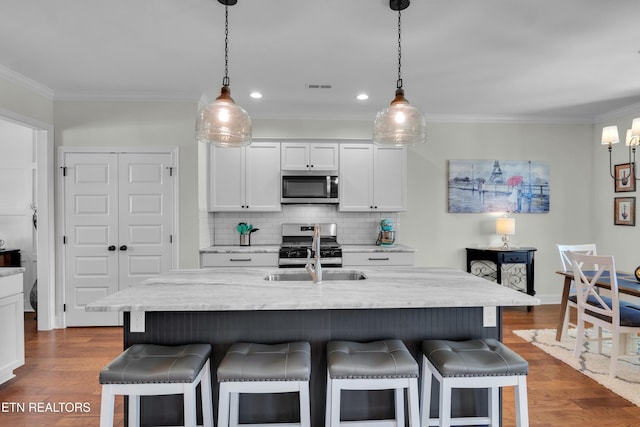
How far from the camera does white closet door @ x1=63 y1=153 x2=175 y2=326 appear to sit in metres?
4.17

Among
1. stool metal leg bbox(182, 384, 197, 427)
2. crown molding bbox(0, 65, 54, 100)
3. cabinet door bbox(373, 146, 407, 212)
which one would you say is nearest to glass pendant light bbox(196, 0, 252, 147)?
stool metal leg bbox(182, 384, 197, 427)

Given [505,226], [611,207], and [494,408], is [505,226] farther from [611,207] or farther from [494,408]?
[494,408]

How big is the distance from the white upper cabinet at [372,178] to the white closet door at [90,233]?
2.65 m

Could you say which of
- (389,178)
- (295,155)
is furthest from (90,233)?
(389,178)

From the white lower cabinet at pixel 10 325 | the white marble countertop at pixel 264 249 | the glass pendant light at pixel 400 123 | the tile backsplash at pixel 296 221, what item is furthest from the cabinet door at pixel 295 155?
the white lower cabinet at pixel 10 325

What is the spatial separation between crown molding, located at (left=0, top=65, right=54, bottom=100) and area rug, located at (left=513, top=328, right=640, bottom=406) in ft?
18.1

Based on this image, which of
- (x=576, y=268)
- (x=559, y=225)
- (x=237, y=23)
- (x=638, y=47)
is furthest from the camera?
(x=559, y=225)

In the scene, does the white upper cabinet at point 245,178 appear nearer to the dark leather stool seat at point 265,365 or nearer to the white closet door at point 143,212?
the white closet door at point 143,212

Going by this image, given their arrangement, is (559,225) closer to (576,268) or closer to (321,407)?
(576,268)

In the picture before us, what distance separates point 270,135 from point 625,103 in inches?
169

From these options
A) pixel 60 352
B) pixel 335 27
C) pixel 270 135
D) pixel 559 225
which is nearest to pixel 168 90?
pixel 270 135

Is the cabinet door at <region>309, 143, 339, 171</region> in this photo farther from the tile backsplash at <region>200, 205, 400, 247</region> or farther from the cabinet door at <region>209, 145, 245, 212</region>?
the cabinet door at <region>209, 145, 245, 212</region>

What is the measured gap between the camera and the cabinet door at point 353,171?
4.74 m

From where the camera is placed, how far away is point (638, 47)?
2990mm
